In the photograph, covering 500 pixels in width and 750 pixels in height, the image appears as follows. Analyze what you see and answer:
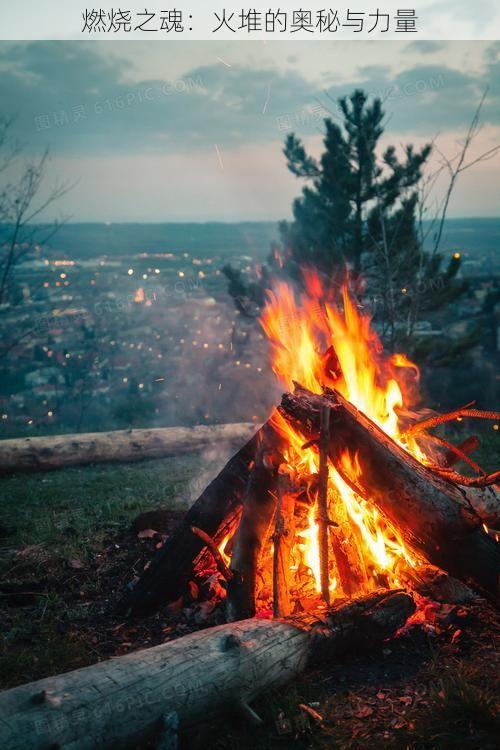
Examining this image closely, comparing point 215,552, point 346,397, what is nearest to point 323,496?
point 215,552

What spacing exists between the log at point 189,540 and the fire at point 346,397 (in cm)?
50

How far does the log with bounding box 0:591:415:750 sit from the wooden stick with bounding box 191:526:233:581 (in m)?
0.67

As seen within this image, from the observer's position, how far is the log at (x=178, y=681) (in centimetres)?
275

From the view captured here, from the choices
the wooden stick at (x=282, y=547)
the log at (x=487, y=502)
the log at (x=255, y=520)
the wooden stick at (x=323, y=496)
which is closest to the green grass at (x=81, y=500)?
the log at (x=255, y=520)

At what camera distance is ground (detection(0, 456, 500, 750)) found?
10.2ft

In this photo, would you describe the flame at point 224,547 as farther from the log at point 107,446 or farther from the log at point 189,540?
the log at point 107,446

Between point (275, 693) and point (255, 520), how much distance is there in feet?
4.60

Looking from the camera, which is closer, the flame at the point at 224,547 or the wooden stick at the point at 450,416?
the wooden stick at the point at 450,416

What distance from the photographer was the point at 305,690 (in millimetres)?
3516

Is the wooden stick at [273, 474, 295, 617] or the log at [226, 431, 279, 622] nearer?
the wooden stick at [273, 474, 295, 617]

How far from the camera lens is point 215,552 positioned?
4543mm

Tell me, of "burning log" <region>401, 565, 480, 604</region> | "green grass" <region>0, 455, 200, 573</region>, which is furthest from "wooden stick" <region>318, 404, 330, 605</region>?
"green grass" <region>0, 455, 200, 573</region>

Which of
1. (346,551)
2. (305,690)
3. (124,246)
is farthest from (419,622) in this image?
(124,246)

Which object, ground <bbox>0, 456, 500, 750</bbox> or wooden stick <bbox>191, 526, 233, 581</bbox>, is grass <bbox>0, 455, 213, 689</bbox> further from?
wooden stick <bbox>191, 526, 233, 581</bbox>
